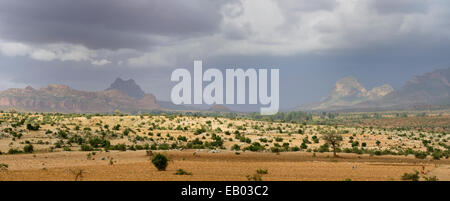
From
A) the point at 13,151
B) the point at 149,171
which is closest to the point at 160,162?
the point at 149,171

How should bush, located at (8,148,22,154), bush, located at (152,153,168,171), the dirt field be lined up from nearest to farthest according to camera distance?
the dirt field → bush, located at (152,153,168,171) → bush, located at (8,148,22,154)

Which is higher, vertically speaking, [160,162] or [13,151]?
[160,162]

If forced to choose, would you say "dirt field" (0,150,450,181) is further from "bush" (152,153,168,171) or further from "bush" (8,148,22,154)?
"bush" (8,148,22,154)

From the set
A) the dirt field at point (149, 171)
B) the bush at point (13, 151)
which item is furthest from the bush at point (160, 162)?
the bush at point (13, 151)

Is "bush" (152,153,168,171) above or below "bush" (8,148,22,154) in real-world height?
above

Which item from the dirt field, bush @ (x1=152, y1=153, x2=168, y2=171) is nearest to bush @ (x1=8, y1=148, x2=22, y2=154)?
the dirt field

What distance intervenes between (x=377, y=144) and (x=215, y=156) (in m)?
35.5

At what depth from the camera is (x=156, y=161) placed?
109ft

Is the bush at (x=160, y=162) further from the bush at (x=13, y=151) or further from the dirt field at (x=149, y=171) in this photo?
the bush at (x=13, y=151)

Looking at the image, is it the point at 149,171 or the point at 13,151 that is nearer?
the point at 149,171

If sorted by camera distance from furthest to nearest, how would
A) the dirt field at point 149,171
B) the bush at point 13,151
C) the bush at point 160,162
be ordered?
the bush at point 13,151 < the bush at point 160,162 < the dirt field at point 149,171

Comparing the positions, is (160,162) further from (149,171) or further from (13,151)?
(13,151)
